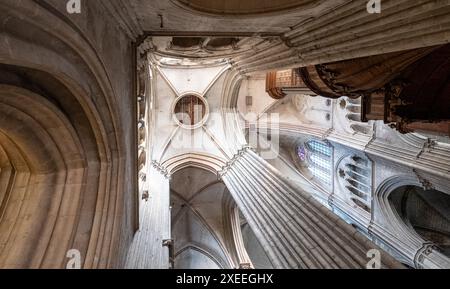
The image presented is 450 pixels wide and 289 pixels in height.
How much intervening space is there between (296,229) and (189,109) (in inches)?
358

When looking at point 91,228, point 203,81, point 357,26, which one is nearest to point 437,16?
point 357,26

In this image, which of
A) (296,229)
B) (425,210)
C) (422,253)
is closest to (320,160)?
(425,210)

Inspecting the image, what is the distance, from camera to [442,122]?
6.53m

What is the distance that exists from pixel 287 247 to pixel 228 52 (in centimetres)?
574

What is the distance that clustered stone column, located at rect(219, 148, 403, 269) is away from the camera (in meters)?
5.11

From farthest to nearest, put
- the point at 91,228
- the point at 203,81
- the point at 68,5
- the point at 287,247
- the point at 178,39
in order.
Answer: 1. the point at 203,81
2. the point at 178,39
3. the point at 287,247
4. the point at 91,228
5. the point at 68,5

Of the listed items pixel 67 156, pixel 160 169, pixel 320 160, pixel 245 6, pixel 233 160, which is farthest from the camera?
pixel 320 160

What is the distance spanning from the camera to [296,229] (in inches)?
245

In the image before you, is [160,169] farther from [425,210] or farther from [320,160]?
[425,210]

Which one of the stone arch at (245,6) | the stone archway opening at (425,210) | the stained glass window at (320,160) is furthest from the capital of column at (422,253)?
the stone arch at (245,6)

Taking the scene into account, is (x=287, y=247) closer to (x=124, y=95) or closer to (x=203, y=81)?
(x=124, y=95)

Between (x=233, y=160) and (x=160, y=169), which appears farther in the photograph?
(x=160, y=169)

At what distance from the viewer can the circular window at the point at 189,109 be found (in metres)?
14.0

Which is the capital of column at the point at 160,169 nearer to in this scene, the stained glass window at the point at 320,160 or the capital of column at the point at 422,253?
the stained glass window at the point at 320,160
